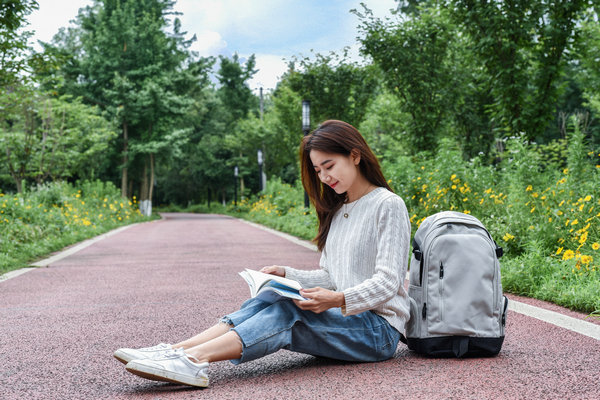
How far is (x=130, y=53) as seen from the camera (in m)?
30.1

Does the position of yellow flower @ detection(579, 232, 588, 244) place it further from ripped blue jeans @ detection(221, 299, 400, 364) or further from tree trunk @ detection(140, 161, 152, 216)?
→ tree trunk @ detection(140, 161, 152, 216)

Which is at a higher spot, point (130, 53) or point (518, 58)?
point (130, 53)

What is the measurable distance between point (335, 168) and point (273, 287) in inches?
27.3

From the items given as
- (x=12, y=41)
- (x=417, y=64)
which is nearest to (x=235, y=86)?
(x=417, y=64)

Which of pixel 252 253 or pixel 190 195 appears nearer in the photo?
pixel 252 253

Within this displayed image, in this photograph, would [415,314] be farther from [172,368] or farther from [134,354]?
[134,354]

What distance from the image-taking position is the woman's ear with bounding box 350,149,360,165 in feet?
9.47

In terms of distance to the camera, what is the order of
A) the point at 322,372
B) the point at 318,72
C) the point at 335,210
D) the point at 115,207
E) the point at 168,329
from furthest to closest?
the point at 115,207
the point at 318,72
the point at 168,329
the point at 335,210
the point at 322,372

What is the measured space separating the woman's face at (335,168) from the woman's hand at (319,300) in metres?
0.58

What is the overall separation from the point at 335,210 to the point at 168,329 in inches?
69.1

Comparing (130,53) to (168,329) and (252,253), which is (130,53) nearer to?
(252,253)

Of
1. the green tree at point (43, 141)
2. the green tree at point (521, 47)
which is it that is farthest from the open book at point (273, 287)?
the green tree at point (43, 141)

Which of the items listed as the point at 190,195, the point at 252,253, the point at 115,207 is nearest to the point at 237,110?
the point at 190,195

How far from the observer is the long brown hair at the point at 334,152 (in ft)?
9.34
